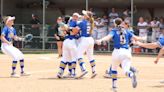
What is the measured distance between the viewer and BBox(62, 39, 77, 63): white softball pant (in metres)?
17.5

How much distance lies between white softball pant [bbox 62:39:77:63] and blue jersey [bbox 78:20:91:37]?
0.40 metres

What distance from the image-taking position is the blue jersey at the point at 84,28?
17625 mm

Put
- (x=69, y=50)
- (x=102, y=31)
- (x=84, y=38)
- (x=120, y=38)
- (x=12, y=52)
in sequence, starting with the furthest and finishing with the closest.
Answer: (x=102, y=31)
(x=12, y=52)
(x=84, y=38)
(x=69, y=50)
(x=120, y=38)

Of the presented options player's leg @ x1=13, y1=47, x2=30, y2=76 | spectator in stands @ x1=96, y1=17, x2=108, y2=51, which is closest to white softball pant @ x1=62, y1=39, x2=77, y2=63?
player's leg @ x1=13, y1=47, x2=30, y2=76

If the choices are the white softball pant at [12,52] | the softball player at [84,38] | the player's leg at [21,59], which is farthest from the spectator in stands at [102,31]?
the softball player at [84,38]

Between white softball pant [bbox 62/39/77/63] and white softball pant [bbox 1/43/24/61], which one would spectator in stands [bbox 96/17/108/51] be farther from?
white softball pant [bbox 62/39/77/63]

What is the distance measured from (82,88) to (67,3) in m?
21.7

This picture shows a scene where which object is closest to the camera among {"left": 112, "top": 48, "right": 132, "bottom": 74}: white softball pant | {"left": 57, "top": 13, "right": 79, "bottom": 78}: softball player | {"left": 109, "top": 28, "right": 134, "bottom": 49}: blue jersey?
{"left": 112, "top": 48, "right": 132, "bottom": 74}: white softball pant

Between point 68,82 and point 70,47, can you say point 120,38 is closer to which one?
point 68,82

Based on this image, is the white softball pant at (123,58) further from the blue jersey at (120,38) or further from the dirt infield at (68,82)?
the dirt infield at (68,82)

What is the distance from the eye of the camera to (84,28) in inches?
696

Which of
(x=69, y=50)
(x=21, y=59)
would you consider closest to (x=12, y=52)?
(x=21, y=59)

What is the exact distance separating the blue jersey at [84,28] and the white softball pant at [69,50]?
0.40 m

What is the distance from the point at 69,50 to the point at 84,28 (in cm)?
88
